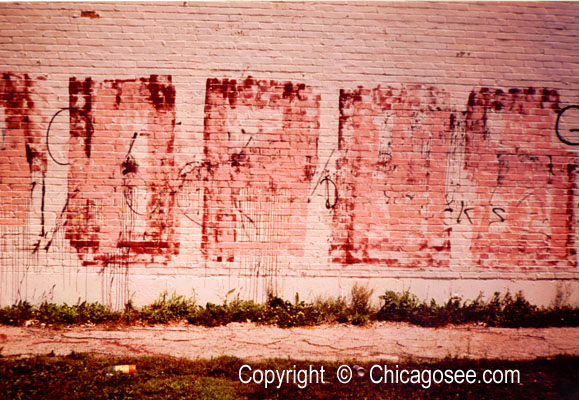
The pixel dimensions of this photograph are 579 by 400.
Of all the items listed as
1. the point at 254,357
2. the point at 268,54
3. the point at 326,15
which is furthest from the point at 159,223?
the point at 326,15

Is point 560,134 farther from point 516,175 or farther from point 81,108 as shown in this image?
point 81,108

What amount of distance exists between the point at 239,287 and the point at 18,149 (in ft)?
10.9

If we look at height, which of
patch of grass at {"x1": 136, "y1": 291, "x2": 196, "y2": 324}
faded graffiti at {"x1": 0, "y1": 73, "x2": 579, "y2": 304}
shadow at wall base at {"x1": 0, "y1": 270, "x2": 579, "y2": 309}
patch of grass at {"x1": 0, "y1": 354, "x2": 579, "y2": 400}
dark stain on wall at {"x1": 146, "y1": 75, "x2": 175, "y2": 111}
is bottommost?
patch of grass at {"x1": 0, "y1": 354, "x2": 579, "y2": 400}

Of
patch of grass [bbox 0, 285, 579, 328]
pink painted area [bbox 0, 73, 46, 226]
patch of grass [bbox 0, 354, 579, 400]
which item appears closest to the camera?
patch of grass [bbox 0, 354, 579, 400]

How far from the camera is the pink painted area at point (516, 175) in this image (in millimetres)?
6020

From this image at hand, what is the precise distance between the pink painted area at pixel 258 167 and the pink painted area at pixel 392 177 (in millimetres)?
516

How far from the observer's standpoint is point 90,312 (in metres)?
5.60

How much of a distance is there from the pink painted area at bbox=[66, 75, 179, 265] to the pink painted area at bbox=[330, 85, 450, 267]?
2.28 meters

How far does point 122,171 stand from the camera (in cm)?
580

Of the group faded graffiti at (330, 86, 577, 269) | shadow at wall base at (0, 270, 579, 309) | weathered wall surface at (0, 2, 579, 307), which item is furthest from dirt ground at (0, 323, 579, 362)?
faded graffiti at (330, 86, 577, 269)

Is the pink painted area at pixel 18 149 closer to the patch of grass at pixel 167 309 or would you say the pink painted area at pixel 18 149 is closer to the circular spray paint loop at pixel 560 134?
the patch of grass at pixel 167 309

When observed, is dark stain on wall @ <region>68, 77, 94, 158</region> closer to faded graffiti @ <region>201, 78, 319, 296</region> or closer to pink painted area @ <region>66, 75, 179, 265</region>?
pink painted area @ <region>66, 75, 179, 265</region>

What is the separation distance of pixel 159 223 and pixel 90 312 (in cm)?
138

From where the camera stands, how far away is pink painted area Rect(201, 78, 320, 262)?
19.1 ft
